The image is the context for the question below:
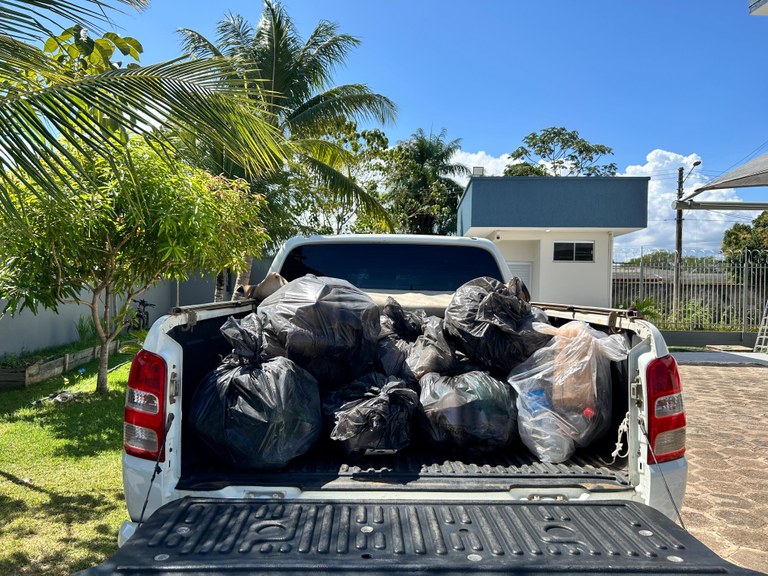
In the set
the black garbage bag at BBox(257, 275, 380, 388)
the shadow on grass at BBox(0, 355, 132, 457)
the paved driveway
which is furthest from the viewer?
the shadow on grass at BBox(0, 355, 132, 457)

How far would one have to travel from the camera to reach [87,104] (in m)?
3.30

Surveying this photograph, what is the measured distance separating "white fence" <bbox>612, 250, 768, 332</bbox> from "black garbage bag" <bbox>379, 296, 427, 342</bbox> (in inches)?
530

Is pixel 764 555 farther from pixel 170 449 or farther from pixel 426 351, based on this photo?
pixel 170 449

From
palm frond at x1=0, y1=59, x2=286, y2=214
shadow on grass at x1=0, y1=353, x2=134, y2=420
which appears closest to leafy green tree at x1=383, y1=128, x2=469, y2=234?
shadow on grass at x1=0, y1=353, x2=134, y2=420

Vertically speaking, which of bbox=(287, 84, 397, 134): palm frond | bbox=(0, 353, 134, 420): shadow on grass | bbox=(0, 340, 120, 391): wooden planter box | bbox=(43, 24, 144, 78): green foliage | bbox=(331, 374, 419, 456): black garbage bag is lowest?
bbox=(0, 353, 134, 420): shadow on grass

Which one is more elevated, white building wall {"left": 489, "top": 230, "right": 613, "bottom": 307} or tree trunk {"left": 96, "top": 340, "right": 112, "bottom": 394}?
white building wall {"left": 489, "top": 230, "right": 613, "bottom": 307}

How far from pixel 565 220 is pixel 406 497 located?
14137mm

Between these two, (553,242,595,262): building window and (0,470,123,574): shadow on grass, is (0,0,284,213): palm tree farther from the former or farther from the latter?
(553,242,595,262): building window

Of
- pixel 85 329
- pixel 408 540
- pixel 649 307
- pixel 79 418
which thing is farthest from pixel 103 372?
pixel 649 307

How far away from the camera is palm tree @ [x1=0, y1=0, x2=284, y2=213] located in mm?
3004

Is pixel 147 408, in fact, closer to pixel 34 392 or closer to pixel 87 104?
pixel 87 104

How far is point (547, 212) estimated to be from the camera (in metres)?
15.3

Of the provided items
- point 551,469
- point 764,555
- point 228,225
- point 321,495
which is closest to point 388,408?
point 321,495

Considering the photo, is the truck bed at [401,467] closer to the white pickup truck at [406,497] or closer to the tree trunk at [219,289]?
the white pickup truck at [406,497]
